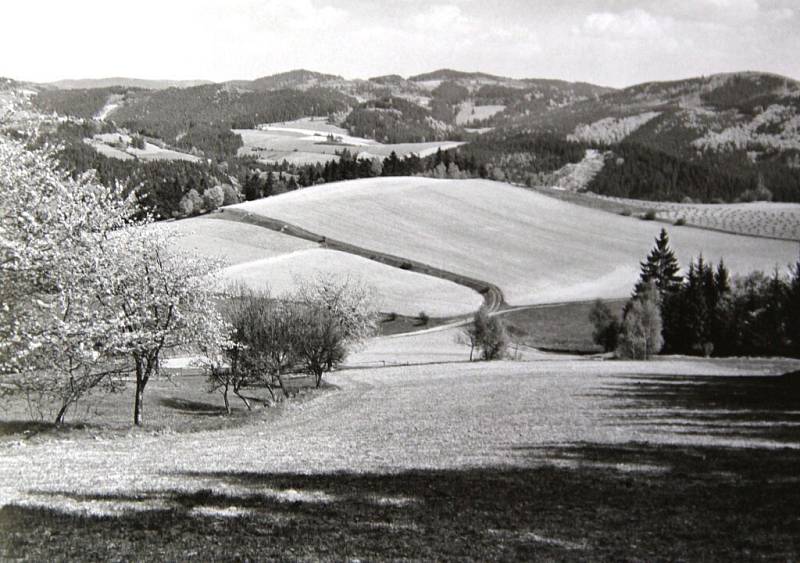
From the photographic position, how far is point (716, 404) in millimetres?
38812

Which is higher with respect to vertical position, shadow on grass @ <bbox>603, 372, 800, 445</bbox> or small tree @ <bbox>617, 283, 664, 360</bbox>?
shadow on grass @ <bbox>603, 372, 800, 445</bbox>

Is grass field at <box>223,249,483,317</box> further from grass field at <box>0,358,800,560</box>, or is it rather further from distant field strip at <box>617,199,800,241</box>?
distant field strip at <box>617,199,800,241</box>

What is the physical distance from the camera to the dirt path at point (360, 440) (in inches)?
765

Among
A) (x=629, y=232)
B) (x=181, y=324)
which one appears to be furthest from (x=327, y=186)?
(x=181, y=324)

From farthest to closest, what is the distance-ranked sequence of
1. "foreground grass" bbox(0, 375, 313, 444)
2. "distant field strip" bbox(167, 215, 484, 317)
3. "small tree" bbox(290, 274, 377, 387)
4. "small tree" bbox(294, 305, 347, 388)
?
1. "distant field strip" bbox(167, 215, 484, 317)
2. "small tree" bbox(290, 274, 377, 387)
3. "small tree" bbox(294, 305, 347, 388)
4. "foreground grass" bbox(0, 375, 313, 444)

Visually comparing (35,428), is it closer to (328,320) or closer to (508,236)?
(328,320)

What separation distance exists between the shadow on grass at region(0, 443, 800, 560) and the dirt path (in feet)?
4.30

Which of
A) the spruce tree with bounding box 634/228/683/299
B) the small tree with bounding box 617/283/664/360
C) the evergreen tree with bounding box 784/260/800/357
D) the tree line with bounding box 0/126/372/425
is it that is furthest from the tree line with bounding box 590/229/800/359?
the tree line with bounding box 0/126/372/425

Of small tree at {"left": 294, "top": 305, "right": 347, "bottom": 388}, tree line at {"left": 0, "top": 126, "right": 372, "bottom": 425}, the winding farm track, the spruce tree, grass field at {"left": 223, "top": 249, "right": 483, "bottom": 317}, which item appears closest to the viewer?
tree line at {"left": 0, "top": 126, "right": 372, "bottom": 425}

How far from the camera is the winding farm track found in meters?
116

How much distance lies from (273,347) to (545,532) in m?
39.8

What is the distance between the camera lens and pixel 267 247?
5103 inches

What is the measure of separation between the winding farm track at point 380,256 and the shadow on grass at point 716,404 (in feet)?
185

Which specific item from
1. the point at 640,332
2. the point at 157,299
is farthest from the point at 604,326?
the point at 157,299
